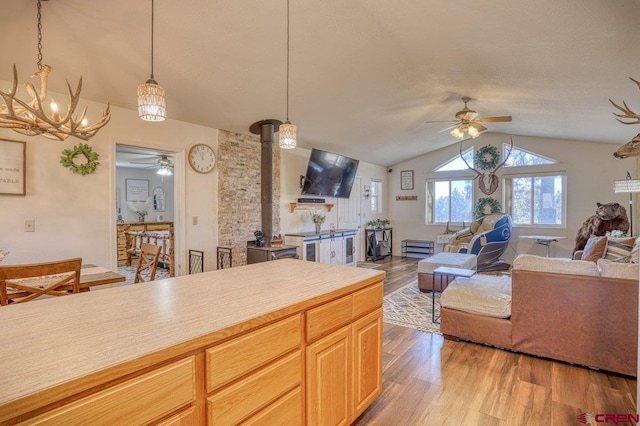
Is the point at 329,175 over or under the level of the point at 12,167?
over

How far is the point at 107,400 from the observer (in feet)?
2.72

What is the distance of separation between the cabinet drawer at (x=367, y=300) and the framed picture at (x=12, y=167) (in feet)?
10.7

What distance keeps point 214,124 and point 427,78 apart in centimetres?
285

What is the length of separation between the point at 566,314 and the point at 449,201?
18.8 feet

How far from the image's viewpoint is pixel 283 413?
1.34 m

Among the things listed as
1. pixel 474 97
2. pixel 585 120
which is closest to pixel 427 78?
pixel 474 97

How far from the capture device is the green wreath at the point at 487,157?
7235 millimetres

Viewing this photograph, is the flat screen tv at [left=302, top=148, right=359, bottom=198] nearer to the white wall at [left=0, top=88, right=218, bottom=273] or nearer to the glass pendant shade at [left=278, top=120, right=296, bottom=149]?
the white wall at [left=0, top=88, right=218, bottom=273]

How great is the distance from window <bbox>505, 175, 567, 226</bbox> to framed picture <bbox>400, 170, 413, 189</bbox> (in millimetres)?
2245

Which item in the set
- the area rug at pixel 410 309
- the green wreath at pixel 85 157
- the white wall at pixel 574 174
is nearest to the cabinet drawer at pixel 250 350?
the area rug at pixel 410 309

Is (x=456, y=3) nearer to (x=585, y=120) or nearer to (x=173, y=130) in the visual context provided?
(x=173, y=130)

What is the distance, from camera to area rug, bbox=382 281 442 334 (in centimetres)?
354

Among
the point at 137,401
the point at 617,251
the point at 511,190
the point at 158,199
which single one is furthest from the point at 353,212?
the point at 137,401

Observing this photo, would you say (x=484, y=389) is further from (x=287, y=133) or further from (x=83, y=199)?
(x=83, y=199)
